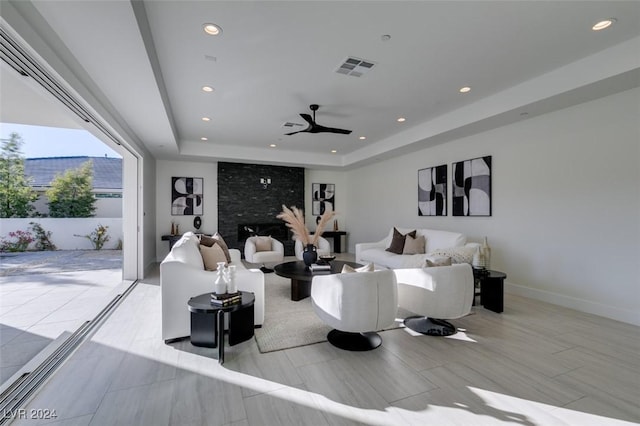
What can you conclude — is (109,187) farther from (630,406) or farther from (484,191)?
(630,406)

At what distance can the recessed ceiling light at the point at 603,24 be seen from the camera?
2.51m

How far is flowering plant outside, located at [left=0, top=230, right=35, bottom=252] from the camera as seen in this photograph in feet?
Result: 18.8

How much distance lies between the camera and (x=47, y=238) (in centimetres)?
730

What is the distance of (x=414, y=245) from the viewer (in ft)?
17.2

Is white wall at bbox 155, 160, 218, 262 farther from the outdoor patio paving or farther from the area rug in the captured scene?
the area rug

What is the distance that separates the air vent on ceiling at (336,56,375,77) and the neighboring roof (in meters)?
4.61

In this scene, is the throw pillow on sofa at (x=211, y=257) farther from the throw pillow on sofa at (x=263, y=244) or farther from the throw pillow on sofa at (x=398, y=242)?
the throw pillow on sofa at (x=398, y=242)

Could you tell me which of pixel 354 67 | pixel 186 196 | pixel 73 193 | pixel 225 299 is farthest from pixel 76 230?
pixel 354 67

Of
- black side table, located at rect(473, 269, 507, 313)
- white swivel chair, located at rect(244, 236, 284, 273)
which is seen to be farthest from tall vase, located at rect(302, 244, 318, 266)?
black side table, located at rect(473, 269, 507, 313)

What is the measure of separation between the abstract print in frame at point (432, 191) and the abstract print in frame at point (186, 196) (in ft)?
18.0

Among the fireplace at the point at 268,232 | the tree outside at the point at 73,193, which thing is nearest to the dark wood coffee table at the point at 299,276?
the fireplace at the point at 268,232

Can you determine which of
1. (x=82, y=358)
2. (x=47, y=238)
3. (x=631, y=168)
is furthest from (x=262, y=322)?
(x=47, y=238)

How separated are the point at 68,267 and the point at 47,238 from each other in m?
2.28

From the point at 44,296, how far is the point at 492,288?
6018 millimetres
